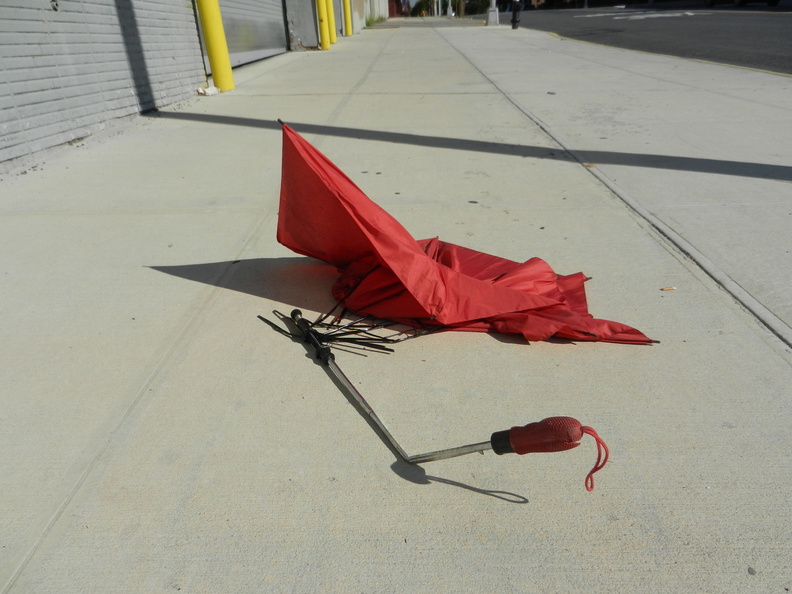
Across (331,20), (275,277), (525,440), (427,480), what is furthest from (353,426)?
(331,20)

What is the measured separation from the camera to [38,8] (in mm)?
5676

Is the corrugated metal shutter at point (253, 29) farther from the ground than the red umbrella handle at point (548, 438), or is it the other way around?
the corrugated metal shutter at point (253, 29)

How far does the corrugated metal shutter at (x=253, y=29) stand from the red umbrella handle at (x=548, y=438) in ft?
32.6

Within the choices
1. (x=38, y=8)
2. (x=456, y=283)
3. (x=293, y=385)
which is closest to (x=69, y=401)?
(x=293, y=385)

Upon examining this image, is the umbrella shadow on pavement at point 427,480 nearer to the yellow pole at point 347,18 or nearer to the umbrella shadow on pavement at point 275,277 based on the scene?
the umbrella shadow on pavement at point 275,277

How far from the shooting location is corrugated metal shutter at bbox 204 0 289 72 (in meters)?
11.4

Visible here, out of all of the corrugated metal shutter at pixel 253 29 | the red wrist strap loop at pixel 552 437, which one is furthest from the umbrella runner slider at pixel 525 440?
the corrugated metal shutter at pixel 253 29

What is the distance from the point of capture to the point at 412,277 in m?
2.64

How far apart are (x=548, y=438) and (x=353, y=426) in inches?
30.9

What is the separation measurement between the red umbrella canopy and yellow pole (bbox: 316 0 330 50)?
16.8 meters

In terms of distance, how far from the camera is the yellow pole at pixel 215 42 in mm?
8992

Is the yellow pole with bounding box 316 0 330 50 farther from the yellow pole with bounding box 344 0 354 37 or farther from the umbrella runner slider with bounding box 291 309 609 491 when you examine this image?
the umbrella runner slider with bounding box 291 309 609 491

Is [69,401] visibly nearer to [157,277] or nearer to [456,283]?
[157,277]

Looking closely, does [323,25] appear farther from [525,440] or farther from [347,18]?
[525,440]
